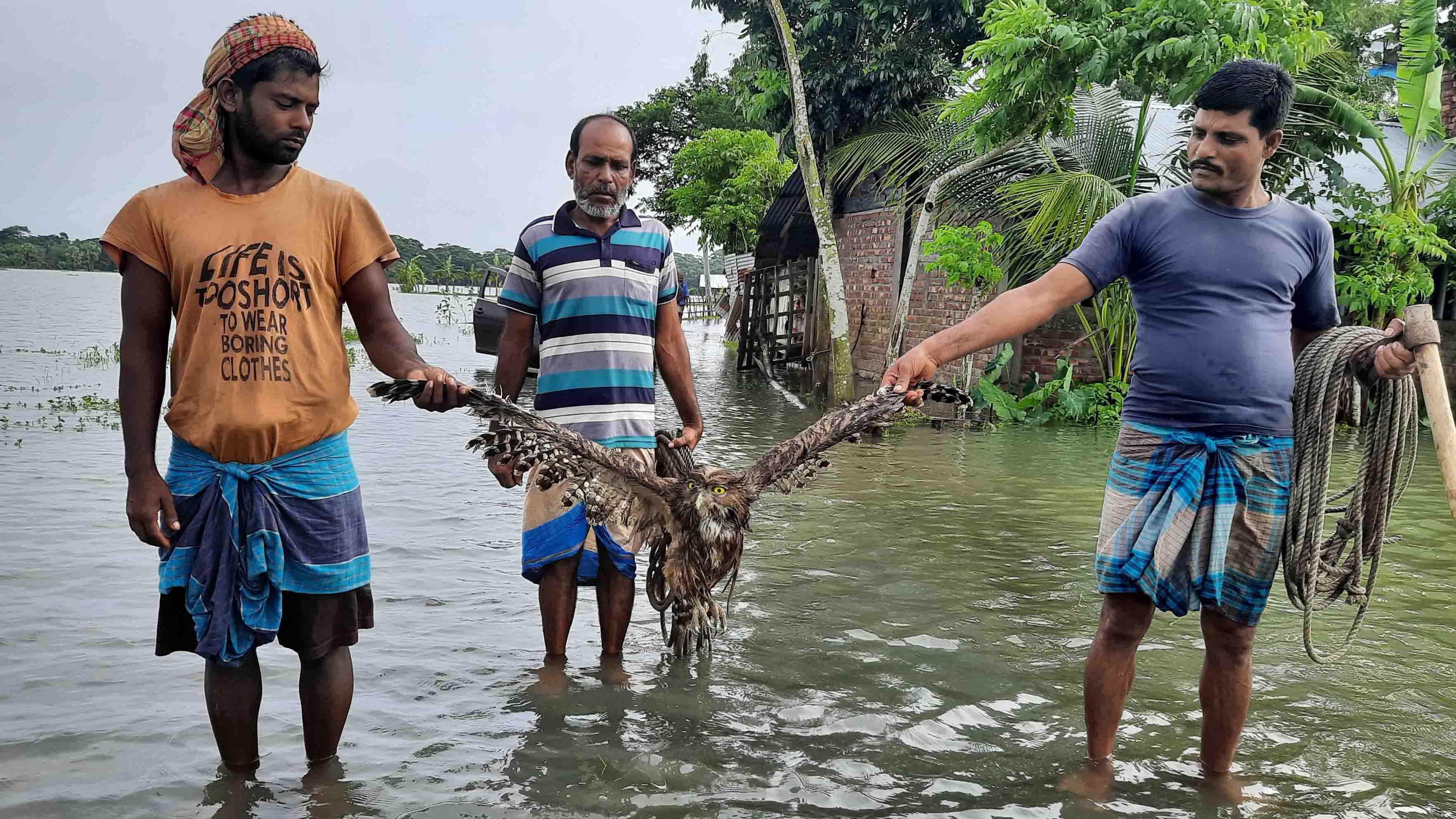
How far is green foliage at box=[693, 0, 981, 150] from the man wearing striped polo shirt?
12.1 meters

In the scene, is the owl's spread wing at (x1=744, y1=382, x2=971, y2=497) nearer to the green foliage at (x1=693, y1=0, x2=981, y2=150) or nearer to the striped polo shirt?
the striped polo shirt

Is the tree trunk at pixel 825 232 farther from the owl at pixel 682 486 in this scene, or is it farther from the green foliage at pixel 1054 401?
the owl at pixel 682 486

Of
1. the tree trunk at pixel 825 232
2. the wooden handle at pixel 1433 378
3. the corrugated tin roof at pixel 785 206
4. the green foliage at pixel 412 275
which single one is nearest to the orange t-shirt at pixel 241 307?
the wooden handle at pixel 1433 378

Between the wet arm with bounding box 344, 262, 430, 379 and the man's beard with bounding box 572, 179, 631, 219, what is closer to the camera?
the wet arm with bounding box 344, 262, 430, 379

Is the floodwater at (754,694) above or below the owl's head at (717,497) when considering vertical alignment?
below

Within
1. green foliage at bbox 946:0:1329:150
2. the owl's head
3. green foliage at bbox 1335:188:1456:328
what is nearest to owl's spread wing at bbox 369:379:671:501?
the owl's head

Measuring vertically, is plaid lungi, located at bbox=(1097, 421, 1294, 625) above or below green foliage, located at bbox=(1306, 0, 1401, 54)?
below

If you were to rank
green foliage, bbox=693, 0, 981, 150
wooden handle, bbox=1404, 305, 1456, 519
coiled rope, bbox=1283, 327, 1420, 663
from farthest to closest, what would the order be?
green foliage, bbox=693, 0, 981, 150
coiled rope, bbox=1283, 327, 1420, 663
wooden handle, bbox=1404, 305, 1456, 519

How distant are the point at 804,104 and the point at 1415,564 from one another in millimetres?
9191

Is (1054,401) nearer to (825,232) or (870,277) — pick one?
(825,232)

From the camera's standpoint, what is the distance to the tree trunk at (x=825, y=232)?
13.1 meters

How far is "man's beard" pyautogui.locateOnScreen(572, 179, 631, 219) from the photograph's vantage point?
156 inches

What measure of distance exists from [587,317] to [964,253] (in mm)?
8853

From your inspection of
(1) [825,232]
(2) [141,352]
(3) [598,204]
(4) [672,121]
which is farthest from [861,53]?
(4) [672,121]
